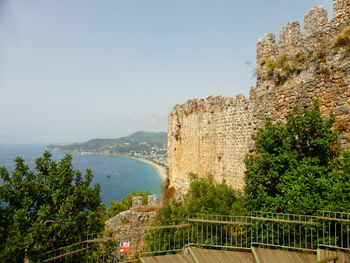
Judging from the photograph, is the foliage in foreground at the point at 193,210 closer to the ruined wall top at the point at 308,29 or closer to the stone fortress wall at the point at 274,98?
the stone fortress wall at the point at 274,98

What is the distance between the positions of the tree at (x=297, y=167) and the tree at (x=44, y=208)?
480 centimetres

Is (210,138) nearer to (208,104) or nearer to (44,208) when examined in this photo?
(208,104)

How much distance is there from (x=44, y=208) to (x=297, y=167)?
259 inches

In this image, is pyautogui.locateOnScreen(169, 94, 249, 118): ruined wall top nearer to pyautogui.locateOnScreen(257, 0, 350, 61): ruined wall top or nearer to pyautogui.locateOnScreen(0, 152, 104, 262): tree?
pyautogui.locateOnScreen(257, 0, 350, 61): ruined wall top

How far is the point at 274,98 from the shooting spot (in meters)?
7.93

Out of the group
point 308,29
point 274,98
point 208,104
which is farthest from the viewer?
point 208,104

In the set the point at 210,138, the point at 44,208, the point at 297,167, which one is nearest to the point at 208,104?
the point at 210,138

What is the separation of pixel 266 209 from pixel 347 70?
4.26 m

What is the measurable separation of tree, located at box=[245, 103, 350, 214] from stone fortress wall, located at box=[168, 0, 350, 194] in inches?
19.2

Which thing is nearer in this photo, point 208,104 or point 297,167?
point 297,167

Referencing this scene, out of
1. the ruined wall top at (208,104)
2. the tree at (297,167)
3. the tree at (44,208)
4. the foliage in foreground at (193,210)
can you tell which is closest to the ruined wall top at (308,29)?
the ruined wall top at (208,104)

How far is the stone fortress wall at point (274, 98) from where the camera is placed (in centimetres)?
645

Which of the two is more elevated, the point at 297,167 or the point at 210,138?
the point at 210,138

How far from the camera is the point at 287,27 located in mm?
9766
